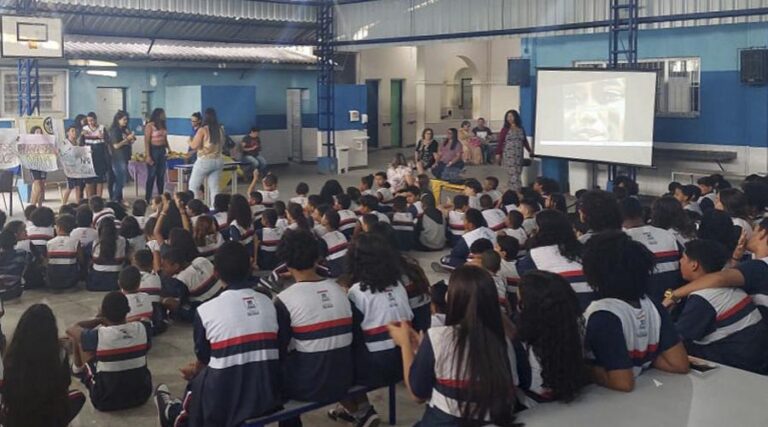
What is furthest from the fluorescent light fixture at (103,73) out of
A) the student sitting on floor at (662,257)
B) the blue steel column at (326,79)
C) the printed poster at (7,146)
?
the student sitting on floor at (662,257)

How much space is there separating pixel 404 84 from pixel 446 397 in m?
18.8

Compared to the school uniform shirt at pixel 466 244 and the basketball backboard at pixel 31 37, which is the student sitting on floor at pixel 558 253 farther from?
the basketball backboard at pixel 31 37

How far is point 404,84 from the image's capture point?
2114 centimetres

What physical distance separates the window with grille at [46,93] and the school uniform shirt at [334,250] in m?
9.62

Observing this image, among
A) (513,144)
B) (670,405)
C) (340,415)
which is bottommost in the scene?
(340,415)

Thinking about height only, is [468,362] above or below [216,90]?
below

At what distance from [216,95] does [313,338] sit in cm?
1156

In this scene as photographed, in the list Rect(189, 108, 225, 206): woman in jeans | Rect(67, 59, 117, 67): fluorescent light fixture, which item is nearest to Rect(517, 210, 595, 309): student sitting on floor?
Rect(189, 108, 225, 206): woman in jeans

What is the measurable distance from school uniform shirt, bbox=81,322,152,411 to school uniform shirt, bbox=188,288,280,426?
1.03 m

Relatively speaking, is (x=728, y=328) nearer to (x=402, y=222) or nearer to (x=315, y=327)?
(x=315, y=327)

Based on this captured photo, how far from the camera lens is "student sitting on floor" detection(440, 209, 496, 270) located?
6.14 m

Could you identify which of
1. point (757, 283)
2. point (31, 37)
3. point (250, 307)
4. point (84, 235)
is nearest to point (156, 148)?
point (31, 37)

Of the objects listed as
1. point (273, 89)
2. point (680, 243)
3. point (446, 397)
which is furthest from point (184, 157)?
point (446, 397)

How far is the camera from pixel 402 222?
828 cm
